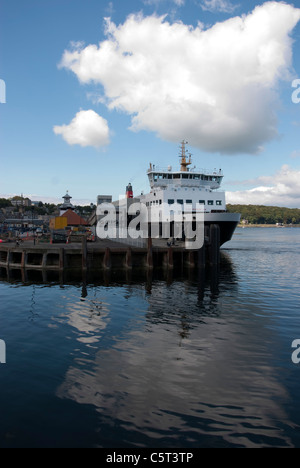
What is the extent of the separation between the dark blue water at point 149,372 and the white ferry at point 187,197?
1825 cm

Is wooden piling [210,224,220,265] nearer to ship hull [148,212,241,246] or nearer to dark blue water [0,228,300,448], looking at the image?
ship hull [148,212,241,246]

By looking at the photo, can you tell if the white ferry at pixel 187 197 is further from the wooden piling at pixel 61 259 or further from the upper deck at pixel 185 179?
the wooden piling at pixel 61 259

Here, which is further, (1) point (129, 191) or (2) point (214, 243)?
(1) point (129, 191)

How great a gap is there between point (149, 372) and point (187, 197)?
31.3 metres

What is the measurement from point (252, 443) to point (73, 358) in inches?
235

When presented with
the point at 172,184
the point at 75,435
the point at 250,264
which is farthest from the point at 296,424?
the point at 172,184

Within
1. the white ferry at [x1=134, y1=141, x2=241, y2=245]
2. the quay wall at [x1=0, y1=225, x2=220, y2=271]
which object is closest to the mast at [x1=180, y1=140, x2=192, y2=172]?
the white ferry at [x1=134, y1=141, x2=241, y2=245]

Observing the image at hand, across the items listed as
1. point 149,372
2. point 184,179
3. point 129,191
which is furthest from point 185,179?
point 149,372

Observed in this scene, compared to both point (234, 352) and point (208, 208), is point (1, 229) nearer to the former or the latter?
point (208, 208)

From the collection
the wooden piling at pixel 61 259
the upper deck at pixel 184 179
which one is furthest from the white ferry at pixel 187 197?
the wooden piling at pixel 61 259

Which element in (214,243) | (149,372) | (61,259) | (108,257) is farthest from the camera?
(214,243)

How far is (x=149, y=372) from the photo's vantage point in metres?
8.92

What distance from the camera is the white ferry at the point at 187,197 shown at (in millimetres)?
35688

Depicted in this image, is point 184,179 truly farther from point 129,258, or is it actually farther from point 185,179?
point 129,258
